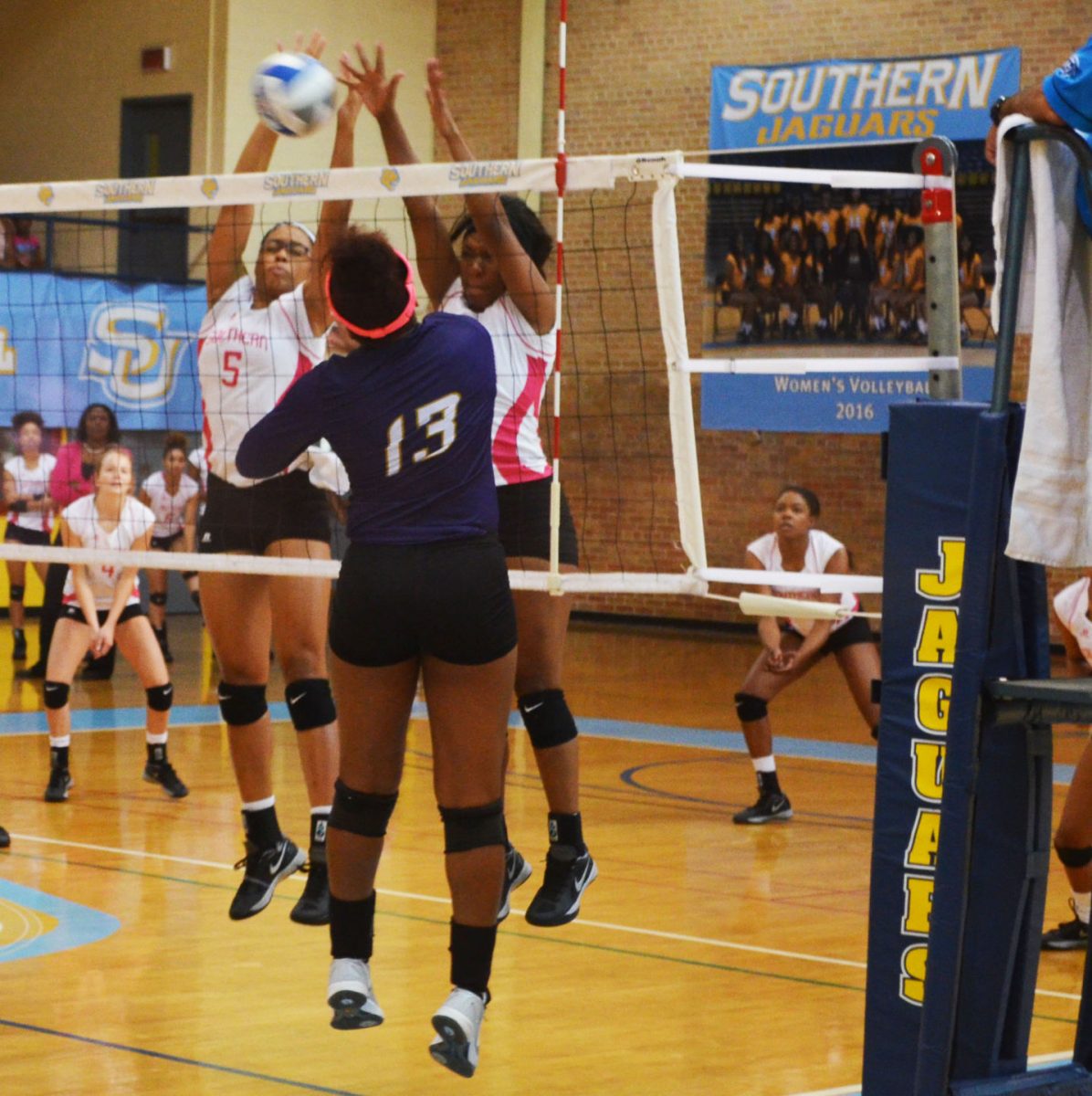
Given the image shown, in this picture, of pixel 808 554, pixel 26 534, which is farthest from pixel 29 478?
pixel 808 554

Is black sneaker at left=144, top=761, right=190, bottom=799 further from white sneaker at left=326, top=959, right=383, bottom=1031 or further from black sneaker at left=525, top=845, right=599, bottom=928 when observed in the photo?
white sneaker at left=326, top=959, right=383, bottom=1031

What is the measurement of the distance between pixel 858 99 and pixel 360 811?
12134 millimetres

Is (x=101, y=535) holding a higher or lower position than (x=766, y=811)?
higher

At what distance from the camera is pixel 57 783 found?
823cm

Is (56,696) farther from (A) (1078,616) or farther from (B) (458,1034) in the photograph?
(B) (458,1034)

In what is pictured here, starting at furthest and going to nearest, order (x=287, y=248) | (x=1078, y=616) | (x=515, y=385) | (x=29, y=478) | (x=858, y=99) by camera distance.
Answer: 1. (x=858, y=99)
2. (x=29, y=478)
3. (x=1078, y=616)
4. (x=287, y=248)
5. (x=515, y=385)

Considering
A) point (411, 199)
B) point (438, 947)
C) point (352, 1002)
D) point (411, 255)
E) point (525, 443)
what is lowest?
point (438, 947)

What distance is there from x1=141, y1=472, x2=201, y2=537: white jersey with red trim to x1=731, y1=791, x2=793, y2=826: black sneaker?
19.2ft

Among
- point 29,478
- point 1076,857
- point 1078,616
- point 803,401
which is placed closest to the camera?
point 1076,857

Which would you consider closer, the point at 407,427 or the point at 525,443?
the point at 407,427

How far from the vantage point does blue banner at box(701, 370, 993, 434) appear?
1465 centimetres

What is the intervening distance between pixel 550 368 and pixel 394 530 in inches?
46.7

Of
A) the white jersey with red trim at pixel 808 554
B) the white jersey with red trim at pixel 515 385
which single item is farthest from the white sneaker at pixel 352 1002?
the white jersey with red trim at pixel 808 554

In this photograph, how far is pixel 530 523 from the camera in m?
5.10
